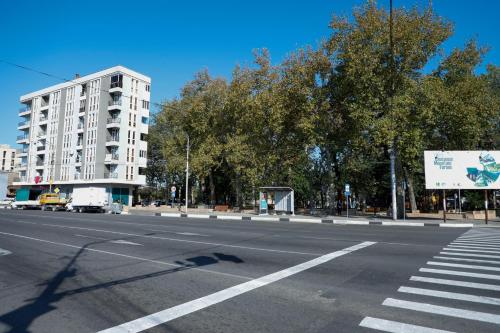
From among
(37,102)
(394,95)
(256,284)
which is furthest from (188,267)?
(37,102)

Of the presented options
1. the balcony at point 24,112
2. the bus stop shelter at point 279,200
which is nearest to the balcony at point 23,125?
the balcony at point 24,112

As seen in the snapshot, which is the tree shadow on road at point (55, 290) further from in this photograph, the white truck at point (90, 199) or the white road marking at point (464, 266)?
the white truck at point (90, 199)

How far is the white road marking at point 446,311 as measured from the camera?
4.73 m

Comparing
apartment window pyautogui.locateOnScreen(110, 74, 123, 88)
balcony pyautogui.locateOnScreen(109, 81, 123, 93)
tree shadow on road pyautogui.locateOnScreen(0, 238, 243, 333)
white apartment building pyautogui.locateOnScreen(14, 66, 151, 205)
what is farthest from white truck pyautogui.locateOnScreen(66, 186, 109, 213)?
tree shadow on road pyautogui.locateOnScreen(0, 238, 243, 333)

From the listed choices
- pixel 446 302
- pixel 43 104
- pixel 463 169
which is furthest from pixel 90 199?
pixel 43 104

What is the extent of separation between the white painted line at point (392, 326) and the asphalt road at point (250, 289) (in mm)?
13

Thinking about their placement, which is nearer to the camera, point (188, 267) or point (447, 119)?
point (188, 267)

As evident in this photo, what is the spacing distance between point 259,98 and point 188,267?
32.3 metres

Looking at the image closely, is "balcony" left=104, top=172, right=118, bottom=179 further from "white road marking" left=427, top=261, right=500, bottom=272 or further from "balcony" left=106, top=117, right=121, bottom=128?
"white road marking" left=427, top=261, right=500, bottom=272

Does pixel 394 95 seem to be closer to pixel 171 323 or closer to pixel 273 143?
pixel 273 143

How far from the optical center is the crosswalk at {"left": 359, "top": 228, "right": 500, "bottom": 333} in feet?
14.7

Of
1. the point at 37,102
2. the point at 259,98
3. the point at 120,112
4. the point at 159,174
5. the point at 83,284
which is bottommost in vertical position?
the point at 83,284

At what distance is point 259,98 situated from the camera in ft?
128

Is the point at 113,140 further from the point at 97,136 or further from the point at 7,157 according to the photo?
the point at 7,157
